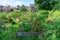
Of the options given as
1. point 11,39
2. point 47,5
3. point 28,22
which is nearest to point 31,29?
point 28,22

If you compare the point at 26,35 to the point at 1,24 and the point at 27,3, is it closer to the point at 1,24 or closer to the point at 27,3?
the point at 1,24

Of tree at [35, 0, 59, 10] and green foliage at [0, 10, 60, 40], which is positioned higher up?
green foliage at [0, 10, 60, 40]

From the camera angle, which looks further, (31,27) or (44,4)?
(44,4)

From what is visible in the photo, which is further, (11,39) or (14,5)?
(14,5)

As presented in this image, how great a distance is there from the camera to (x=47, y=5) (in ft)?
44.5

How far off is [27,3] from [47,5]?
1.85 metres

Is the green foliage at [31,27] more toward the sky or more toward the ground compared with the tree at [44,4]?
more toward the sky

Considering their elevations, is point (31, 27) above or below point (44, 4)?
above

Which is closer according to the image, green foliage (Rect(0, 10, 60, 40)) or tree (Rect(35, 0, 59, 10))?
green foliage (Rect(0, 10, 60, 40))

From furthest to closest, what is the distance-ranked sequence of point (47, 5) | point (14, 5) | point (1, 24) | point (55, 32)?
point (47, 5), point (14, 5), point (1, 24), point (55, 32)

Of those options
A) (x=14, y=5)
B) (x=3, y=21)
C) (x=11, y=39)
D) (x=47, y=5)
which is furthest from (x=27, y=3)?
(x=11, y=39)

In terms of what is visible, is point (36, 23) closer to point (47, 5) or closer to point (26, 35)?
point (26, 35)

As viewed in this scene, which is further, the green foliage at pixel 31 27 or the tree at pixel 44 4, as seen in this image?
the tree at pixel 44 4

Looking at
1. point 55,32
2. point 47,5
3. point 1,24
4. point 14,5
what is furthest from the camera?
point 47,5
